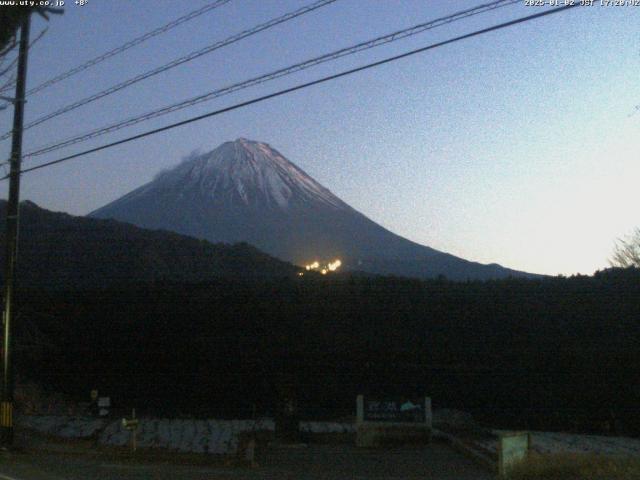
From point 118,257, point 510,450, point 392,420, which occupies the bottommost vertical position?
point 392,420

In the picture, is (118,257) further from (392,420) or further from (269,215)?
(269,215)

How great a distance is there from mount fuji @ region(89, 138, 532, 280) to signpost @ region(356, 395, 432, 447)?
5214cm

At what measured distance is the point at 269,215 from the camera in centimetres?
10081

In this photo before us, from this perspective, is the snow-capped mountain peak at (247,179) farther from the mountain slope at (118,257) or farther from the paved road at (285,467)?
the paved road at (285,467)

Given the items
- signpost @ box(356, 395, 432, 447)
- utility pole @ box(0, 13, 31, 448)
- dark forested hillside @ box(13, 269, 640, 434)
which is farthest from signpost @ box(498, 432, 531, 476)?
dark forested hillside @ box(13, 269, 640, 434)

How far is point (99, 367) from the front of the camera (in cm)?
3669

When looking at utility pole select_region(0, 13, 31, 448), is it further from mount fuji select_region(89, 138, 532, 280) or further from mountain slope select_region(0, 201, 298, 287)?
mount fuji select_region(89, 138, 532, 280)

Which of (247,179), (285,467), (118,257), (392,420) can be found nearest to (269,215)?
(247,179)

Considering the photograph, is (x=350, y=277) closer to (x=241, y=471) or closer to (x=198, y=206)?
(x=241, y=471)

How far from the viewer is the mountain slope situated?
4884cm

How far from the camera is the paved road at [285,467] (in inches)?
645

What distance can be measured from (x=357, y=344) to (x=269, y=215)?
6460 centimetres

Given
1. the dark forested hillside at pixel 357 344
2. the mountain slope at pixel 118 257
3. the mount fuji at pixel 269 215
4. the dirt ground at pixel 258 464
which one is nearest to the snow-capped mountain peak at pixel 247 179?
the mount fuji at pixel 269 215

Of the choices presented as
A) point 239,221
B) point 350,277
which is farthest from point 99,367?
point 239,221
